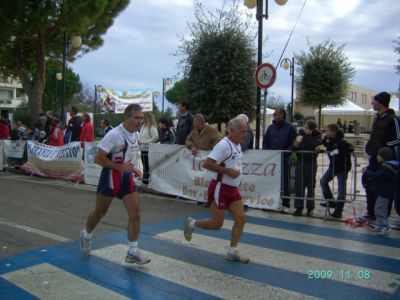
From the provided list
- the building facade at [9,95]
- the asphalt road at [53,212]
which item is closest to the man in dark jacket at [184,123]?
the asphalt road at [53,212]

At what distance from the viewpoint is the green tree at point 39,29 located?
19188 millimetres

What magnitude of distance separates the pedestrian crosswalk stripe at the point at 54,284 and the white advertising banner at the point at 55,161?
7331 mm

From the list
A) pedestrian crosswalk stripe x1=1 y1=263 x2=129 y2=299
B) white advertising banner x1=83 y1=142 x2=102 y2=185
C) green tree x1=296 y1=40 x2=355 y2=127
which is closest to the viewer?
pedestrian crosswalk stripe x1=1 y1=263 x2=129 y2=299

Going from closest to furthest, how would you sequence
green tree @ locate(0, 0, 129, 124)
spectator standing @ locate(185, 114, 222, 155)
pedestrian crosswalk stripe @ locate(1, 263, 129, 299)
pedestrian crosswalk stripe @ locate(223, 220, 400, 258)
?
1. pedestrian crosswalk stripe @ locate(1, 263, 129, 299)
2. pedestrian crosswalk stripe @ locate(223, 220, 400, 258)
3. spectator standing @ locate(185, 114, 222, 155)
4. green tree @ locate(0, 0, 129, 124)

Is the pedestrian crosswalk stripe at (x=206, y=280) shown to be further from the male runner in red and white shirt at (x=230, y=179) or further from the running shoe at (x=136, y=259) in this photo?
the male runner in red and white shirt at (x=230, y=179)

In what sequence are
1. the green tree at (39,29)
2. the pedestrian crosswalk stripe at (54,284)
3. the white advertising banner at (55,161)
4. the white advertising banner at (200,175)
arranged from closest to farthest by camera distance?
A: the pedestrian crosswalk stripe at (54,284)
the white advertising banner at (200,175)
the white advertising banner at (55,161)
the green tree at (39,29)

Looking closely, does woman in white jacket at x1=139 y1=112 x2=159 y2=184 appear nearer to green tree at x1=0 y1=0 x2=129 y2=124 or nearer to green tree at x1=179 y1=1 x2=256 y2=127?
green tree at x1=179 y1=1 x2=256 y2=127

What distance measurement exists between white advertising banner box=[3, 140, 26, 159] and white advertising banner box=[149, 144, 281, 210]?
19.5 feet

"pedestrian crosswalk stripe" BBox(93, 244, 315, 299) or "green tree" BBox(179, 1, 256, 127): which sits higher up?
"green tree" BBox(179, 1, 256, 127)

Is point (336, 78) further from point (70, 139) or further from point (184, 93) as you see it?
point (70, 139)

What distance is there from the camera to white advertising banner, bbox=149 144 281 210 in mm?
8344

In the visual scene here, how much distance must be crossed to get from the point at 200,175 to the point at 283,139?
1.88 m

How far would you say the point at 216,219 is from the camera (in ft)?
17.5
